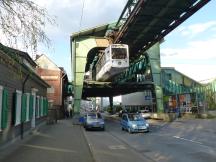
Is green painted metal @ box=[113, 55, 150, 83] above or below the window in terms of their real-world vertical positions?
above

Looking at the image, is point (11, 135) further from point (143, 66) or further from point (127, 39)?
point (143, 66)

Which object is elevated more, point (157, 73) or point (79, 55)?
point (79, 55)

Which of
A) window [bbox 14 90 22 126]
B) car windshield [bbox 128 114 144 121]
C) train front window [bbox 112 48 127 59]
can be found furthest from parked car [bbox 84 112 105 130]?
window [bbox 14 90 22 126]

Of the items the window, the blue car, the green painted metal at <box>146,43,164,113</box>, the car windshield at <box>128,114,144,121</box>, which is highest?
the green painted metal at <box>146,43,164,113</box>

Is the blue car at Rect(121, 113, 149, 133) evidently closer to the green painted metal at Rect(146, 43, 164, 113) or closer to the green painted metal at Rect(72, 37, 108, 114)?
the green painted metal at Rect(72, 37, 108, 114)

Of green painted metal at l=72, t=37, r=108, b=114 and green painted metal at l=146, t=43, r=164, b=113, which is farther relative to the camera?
green painted metal at l=146, t=43, r=164, b=113

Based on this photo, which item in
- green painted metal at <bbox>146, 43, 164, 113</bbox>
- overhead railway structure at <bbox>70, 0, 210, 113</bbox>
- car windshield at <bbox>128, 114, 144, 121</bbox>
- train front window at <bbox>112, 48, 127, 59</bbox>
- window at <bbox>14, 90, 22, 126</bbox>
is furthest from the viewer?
green painted metal at <bbox>146, 43, 164, 113</bbox>

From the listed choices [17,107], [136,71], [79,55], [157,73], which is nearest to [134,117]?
[17,107]

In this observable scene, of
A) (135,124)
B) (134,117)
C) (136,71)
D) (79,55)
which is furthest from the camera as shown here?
(136,71)

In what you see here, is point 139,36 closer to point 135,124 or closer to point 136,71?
point 135,124

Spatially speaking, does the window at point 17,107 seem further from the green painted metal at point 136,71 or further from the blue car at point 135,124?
the green painted metal at point 136,71

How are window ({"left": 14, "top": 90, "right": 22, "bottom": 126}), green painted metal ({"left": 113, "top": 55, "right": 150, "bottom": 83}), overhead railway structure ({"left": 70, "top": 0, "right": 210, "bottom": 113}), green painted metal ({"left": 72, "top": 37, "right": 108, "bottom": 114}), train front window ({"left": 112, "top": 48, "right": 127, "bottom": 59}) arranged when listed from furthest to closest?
green painted metal ({"left": 113, "top": 55, "right": 150, "bottom": 83})
green painted metal ({"left": 72, "top": 37, "right": 108, "bottom": 114})
train front window ({"left": 112, "top": 48, "right": 127, "bottom": 59})
overhead railway structure ({"left": 70, "top": 0, "right": 210, "bottom": 113})
window ({"left": 14, "top": 90, "right": 22, "bottom": 126})

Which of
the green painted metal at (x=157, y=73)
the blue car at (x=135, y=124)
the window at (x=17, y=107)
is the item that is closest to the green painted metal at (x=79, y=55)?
the green painted metal at (x=157, y=73)

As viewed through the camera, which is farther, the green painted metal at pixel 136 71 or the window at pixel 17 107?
the green painted metal at pixel 136 71
